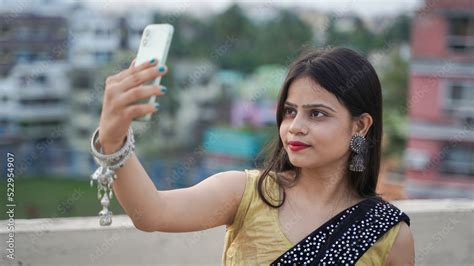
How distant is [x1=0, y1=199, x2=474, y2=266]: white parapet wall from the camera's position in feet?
6.33

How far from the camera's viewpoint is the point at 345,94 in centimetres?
153

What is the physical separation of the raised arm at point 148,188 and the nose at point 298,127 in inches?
7.0

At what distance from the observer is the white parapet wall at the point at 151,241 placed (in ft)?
6.33

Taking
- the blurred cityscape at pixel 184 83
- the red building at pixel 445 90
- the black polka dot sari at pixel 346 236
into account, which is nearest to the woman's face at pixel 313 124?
the black polka dot sari at pixel 346 236

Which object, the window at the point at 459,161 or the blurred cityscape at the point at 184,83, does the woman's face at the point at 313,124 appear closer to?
the window at the point at 459,161

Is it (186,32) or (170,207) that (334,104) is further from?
(186,32)

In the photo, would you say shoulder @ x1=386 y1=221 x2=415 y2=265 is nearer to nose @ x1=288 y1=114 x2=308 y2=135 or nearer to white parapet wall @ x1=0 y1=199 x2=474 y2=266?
nose @ x1=288 y1=114 x2=308 y2=135

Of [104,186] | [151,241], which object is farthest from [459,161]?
[104,186]

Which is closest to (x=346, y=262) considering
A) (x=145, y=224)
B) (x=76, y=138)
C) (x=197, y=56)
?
(x=145, y=224)

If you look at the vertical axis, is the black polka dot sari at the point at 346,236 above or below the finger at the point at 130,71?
below

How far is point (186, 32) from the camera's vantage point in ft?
123

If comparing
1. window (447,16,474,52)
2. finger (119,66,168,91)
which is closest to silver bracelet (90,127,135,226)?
finger (119,66,168,91)

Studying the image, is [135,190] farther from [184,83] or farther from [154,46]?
[184,83]

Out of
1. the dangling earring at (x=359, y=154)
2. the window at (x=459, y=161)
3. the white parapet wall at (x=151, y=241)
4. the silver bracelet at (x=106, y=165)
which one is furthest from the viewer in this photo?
the window at (x=459, y=161)
